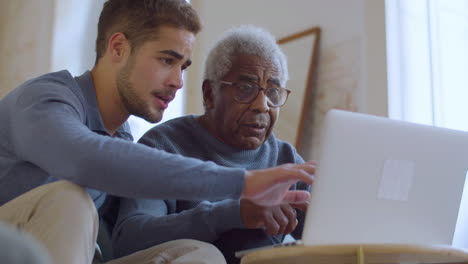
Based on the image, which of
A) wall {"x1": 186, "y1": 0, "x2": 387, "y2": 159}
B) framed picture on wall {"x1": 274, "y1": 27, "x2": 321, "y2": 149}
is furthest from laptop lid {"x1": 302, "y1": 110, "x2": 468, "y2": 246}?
framed picture on wall {"x1": 274, "y1": 27, "x2": 321, "y2": 149}

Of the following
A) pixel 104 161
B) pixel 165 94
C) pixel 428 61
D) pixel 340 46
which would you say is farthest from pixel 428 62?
pixel 104 161

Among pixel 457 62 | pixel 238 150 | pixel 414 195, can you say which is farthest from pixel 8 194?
pixel 457 62

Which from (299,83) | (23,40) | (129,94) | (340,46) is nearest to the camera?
(129,94)

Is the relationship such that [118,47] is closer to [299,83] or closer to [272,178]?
[272,178]

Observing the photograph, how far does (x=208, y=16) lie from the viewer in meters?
3.48

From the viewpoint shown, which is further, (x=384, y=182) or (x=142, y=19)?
(x=142, y=19)

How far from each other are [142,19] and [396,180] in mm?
848

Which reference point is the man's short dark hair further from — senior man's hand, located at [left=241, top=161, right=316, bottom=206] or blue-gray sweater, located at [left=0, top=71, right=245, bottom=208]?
senior man's hand, located at [left=241, top=161, right=316, bottom=206]

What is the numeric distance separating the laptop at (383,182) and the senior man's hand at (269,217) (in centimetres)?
25

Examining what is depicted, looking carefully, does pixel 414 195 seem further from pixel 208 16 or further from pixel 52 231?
pixel 208 16

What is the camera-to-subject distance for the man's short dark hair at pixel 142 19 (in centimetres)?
159

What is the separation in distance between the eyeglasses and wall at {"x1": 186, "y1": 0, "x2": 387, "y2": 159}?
2.05ft

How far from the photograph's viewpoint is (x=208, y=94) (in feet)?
6.08

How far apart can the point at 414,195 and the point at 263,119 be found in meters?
0.69
